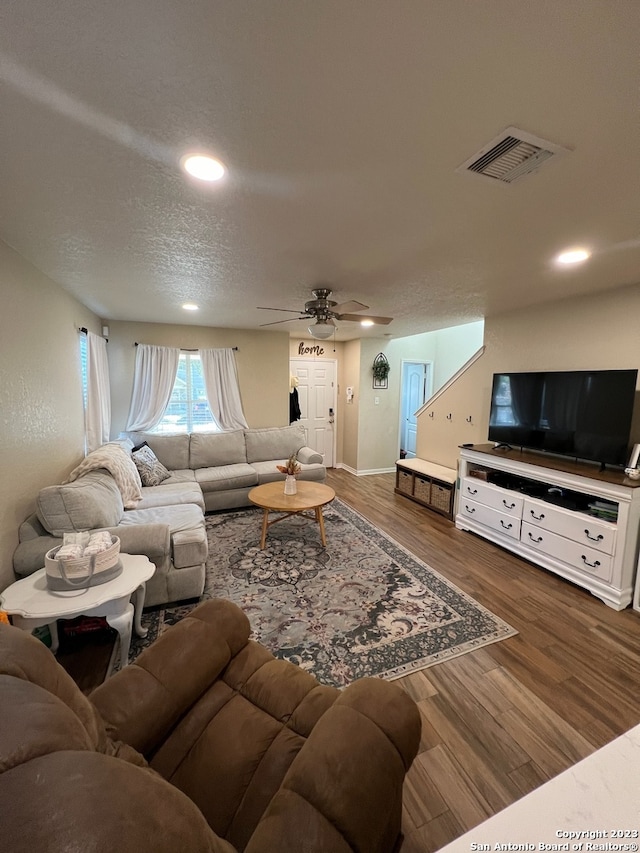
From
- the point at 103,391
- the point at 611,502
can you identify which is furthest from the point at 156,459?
the point at 611,502

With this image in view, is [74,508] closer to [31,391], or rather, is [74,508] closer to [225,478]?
[31,391]

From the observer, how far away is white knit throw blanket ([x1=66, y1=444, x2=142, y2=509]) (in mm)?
2863

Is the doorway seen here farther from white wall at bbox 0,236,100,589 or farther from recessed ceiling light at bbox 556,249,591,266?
white wall at bbox 0,236,100,589

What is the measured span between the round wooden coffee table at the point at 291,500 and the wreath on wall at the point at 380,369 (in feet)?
8.90

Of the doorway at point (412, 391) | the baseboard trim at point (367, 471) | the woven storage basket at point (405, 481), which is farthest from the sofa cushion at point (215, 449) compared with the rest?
the doorway at point (412, 391)

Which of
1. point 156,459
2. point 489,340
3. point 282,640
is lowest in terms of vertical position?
point 282,640

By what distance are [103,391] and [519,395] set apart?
14.6 feet

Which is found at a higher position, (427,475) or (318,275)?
(318,275)

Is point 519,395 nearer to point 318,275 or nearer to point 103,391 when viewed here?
point 318,275

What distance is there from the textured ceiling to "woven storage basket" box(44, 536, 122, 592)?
1.70m

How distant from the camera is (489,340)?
4016 millimetres

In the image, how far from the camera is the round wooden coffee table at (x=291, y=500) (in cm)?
327

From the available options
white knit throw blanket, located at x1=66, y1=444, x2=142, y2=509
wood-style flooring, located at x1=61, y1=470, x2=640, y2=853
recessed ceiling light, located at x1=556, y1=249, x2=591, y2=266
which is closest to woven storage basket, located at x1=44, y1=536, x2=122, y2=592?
wood-style flooring, located at x1=61, y1=470, x2=640, y2=853

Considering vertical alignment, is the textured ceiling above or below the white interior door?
above
